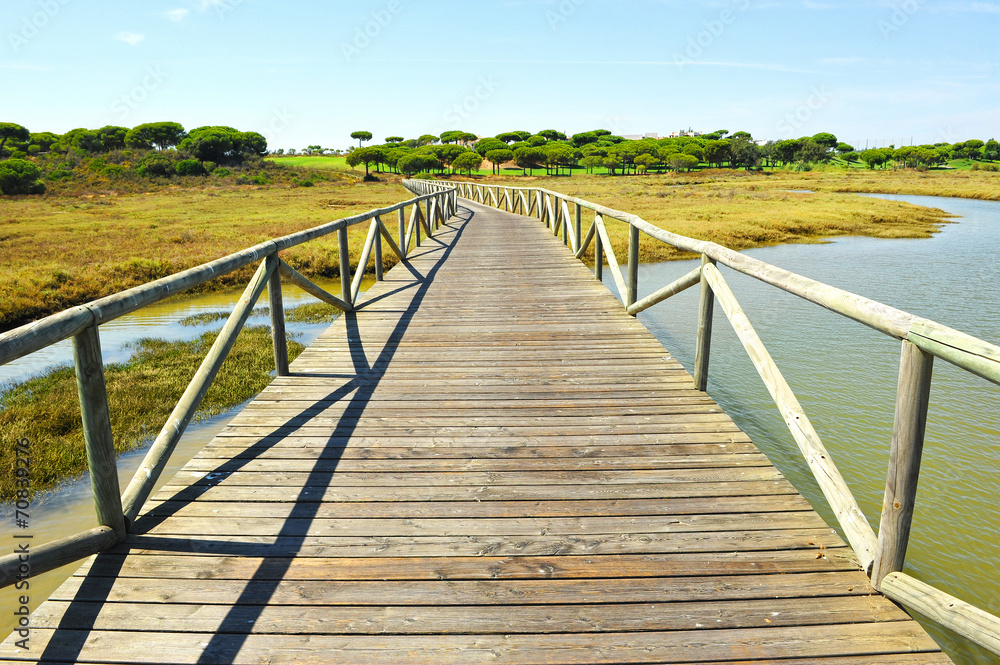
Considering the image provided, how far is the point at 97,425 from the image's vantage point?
2.30 m

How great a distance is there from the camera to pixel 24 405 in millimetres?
6898

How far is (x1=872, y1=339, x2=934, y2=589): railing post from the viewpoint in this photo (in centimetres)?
193

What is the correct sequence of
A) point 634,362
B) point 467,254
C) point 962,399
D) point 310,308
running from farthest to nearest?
point 310,308 → point 467,254 → point 962,399 → point 634,362

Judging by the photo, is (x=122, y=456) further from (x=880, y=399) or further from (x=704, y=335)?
(x=880, y=399)

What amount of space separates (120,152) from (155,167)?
52.2ft

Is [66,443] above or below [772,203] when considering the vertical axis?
below

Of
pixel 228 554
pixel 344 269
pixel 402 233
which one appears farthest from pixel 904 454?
pixel 402 233

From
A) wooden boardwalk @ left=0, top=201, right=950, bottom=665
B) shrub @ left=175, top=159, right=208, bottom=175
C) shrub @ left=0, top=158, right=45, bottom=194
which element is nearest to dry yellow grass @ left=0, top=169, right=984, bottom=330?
shrub @ left=0, top=158, right=45, bottom=194

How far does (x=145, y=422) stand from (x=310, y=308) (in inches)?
232

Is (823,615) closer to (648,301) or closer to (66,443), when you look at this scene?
(648,301)

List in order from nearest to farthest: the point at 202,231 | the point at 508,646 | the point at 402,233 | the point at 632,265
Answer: the point at 508,646 < the point at 632,265 < the point at 402,233 < the point at 202,231

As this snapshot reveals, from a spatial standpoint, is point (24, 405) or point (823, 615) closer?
point (823, 615)

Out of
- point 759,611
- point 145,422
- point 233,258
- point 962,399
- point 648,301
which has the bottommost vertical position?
point 145,422

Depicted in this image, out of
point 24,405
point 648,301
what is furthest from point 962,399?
point 24,405
